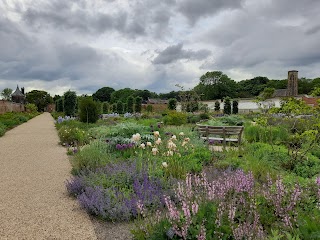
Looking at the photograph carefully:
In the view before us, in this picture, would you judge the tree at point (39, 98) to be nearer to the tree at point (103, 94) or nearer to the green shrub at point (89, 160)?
the tree at point (103, 94)

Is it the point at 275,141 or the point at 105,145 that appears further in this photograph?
the point at 275,141

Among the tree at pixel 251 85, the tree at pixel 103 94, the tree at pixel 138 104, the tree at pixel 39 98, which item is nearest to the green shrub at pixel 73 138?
the tree at pixel 138 104

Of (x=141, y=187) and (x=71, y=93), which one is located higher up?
(x=71, y=93)

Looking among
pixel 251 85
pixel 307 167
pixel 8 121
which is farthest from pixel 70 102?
pixel 251 85

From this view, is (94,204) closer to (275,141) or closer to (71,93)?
(275,141)

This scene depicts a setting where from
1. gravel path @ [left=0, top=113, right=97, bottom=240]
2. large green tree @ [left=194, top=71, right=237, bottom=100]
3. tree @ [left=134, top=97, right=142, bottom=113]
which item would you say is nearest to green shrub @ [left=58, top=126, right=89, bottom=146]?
gravel path @ [left=0, top=113, right=97, bottom=240]

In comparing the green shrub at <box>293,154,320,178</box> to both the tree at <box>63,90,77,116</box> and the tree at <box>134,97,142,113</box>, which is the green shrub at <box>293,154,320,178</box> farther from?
the tree at <box>134,97,142,113</box>

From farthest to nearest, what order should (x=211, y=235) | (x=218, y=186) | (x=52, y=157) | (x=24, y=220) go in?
(x=52, y=157) → (x=24, y=220) → (x=218, y=186) → (x=211, y=235)

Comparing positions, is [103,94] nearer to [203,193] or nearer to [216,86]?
[216,86]

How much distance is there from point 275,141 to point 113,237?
8054mm

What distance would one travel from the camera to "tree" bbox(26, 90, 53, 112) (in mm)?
94062

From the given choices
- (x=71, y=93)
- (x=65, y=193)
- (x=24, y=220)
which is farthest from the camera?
(x=71, y=93)

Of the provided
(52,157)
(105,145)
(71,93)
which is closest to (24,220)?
(105,145)

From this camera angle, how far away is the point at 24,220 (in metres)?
3.82
